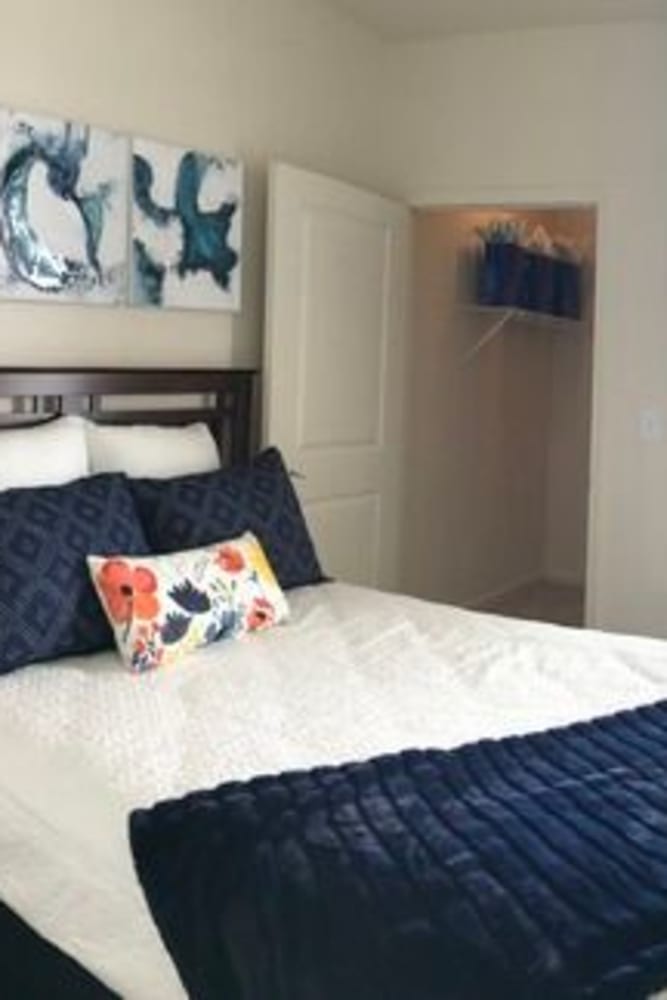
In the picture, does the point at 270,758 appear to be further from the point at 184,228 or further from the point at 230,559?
the point at 184,228

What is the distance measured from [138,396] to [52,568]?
100 cm

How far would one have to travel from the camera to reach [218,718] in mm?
1954

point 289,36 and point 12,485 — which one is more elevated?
point 289,36

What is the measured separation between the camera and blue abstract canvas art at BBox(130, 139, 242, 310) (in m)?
3.10

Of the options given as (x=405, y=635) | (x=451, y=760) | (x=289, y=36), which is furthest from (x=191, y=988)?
(x=289, y=36)

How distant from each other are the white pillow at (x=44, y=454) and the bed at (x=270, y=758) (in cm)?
46

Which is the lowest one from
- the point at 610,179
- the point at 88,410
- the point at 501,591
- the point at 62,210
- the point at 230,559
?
the point at 501,591

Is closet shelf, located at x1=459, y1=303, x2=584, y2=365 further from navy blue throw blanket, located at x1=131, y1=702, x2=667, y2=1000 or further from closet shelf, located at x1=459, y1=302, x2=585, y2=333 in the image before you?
navy blue throw blanket, located at x1=131, y1=702, x2=667, y2=1000

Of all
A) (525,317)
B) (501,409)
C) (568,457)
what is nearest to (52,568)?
(501,409)

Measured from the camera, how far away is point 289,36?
12.0ft

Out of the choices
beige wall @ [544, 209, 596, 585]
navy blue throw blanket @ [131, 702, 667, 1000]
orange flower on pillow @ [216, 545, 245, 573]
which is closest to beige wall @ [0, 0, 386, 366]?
orange flower on pillow @ [216, 545, 245, 573]

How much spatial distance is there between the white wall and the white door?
0.46 meters

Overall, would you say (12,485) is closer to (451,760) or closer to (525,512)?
(451,760)

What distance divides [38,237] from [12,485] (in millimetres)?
701
